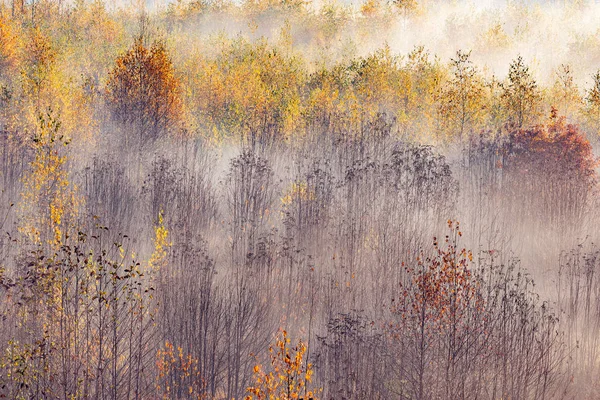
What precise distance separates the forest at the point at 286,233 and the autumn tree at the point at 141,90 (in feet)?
0.40

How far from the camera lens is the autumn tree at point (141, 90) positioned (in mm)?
34719

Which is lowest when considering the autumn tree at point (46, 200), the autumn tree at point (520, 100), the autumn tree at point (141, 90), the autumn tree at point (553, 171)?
the autumn tree at point (46, 200)

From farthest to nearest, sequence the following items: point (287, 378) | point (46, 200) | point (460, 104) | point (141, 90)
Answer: point (460, 104), point (141, 90), point (46, 200), point (287, 378)

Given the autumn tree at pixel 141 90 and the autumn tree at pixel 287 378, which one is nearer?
the autumn tree at pixel 287 378

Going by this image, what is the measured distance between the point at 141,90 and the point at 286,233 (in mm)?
Answer: 14112

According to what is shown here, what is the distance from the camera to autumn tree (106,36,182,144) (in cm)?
3472

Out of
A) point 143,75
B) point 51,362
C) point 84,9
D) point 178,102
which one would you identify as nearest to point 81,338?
point 51,362

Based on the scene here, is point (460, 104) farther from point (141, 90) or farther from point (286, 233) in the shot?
point (286, 233)

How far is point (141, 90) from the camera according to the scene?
34781 mm

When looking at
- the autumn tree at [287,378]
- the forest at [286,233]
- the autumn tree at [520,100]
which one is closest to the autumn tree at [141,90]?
the forest at [286,233]

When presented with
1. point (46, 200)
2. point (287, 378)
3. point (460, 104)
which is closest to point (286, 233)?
point (46, 200)

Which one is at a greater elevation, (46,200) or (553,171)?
(553,171)

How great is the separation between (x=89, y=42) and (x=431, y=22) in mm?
51735

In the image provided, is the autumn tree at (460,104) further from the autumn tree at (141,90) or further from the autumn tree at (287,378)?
the autumn tree at (287,378)
